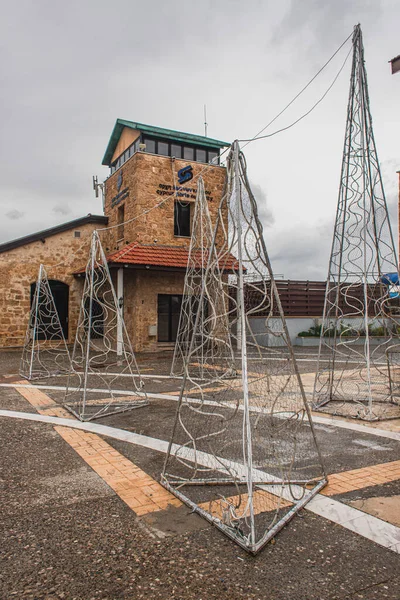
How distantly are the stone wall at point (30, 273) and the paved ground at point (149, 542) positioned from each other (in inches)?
483

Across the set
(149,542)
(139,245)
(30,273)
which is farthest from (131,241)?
(149,542)

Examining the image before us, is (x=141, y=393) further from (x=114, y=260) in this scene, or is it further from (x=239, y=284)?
(x=114, y=260)

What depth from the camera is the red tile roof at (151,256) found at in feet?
45.9

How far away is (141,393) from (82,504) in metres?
4.50

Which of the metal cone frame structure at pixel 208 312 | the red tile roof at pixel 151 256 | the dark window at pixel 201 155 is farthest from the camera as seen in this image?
the dark window at pixel 201 155

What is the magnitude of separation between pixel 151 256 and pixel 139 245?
0.79 metres

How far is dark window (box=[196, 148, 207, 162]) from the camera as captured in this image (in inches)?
683

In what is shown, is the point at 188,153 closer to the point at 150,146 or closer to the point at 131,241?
the point at 150,146

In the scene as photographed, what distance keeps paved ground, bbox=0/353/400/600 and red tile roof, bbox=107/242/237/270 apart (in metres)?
9.88

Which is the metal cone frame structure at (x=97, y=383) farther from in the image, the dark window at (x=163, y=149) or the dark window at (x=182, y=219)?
the dark window at (x=163, y=149)

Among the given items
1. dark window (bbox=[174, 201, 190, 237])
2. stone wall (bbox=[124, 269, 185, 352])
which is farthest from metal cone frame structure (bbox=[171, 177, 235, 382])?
dark window (bbox=[174, 201, 190, 237])

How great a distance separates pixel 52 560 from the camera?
2586 mm

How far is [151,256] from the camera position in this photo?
14836mm

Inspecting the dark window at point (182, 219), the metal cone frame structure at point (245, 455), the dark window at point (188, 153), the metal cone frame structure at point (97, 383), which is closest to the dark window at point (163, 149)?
the dark window at point (188, 153)
